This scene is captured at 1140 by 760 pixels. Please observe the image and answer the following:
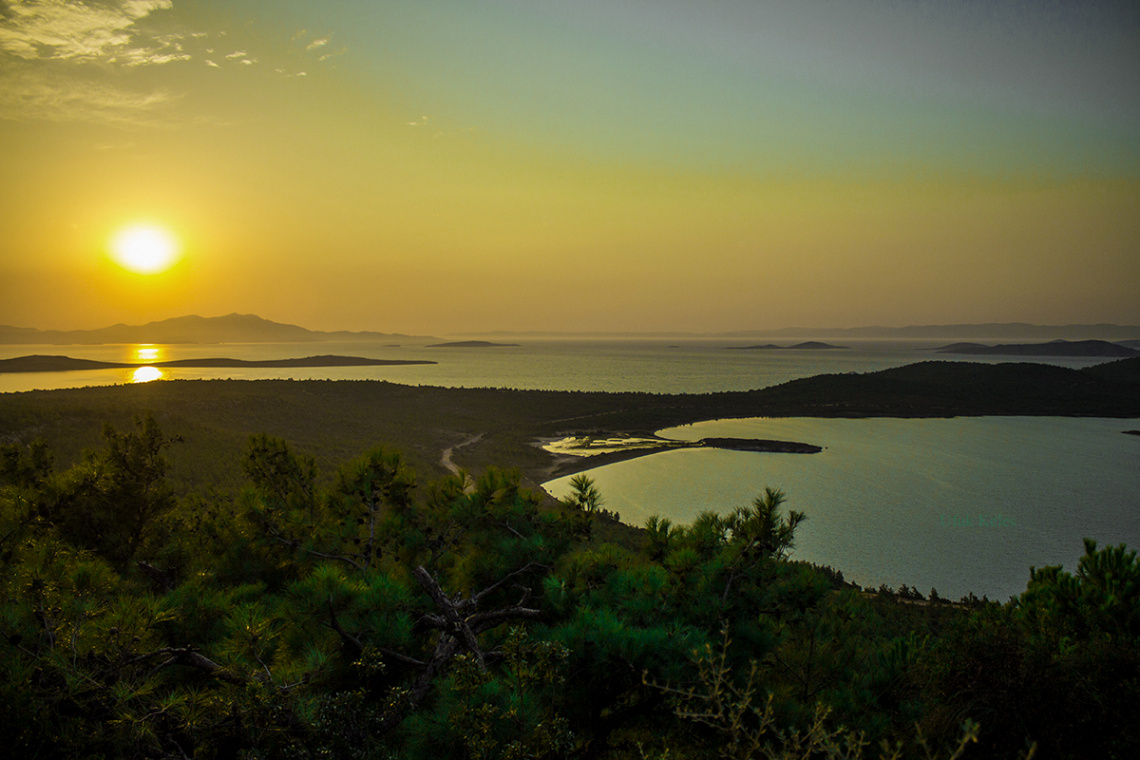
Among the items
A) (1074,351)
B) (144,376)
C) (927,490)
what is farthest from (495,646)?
(1074,351)

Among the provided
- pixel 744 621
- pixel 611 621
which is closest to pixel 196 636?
pixel 611 621

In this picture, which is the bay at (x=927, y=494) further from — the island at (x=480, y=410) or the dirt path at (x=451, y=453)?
the dirt path at (x=451, y=453)

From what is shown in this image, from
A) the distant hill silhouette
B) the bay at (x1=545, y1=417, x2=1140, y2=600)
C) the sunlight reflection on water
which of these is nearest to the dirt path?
the bay at (x1=545, y1=417, x2=1140, y2=600)

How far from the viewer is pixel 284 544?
568cm

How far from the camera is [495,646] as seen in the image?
4.73 m

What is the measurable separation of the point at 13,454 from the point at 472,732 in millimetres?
8460

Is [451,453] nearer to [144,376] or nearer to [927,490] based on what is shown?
[927,490]

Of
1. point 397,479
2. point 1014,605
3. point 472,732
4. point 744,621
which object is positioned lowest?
point 1014,605

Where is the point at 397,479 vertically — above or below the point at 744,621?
above

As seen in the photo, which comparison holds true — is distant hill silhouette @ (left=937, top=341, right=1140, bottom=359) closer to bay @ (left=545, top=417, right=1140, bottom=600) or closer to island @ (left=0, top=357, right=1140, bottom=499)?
island @ (left=0, top=357, right=1140, bottom=499)

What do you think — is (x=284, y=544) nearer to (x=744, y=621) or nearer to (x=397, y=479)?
(x=397, y=479)

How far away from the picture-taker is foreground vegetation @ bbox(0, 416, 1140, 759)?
279cm

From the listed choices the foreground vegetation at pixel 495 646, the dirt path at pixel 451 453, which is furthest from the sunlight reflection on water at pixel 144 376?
the foreground vegetation at pixel 495 646

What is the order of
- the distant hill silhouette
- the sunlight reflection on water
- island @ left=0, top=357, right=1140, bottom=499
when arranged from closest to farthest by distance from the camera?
1. island @ left=0, top=357, right=1140, bottom=499
2. the sunlight reflection on water
3. the distant hill silhouette
